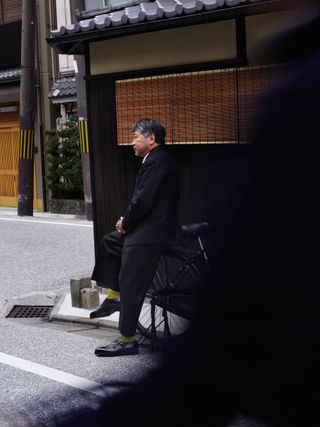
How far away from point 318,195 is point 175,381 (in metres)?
0.54

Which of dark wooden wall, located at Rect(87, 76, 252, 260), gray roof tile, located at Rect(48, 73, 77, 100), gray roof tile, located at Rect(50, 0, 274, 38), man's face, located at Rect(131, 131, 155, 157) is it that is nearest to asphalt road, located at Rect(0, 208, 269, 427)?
dark wooden wall, located at Rect(87, 76, 252, 260)

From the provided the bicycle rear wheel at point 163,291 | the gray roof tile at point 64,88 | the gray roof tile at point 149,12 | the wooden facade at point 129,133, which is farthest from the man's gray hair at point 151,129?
the gray roof tile at point 64,88

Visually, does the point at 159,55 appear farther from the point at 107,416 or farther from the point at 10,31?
the point at 10,31

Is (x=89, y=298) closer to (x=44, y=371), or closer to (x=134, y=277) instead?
(x=134, y=277)

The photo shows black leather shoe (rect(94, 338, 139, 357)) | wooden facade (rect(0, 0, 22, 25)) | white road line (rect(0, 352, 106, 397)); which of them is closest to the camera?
white road line (rect(0, 352, 106, 397))

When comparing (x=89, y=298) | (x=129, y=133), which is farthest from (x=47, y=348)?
(x=129, y=133)

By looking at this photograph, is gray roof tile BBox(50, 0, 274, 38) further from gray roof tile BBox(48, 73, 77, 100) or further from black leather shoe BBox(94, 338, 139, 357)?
gray roof tile BBox(48, 73, 77, 100)

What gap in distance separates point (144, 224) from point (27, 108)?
12471mm

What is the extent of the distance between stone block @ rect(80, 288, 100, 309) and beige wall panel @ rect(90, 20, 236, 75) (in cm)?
229

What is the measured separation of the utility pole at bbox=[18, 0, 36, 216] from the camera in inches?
679

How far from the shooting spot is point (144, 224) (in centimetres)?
583

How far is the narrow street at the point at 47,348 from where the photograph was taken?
273 centimetres

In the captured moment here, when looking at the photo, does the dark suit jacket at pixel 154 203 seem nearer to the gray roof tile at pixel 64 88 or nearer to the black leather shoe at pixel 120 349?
the black leather shoe at pixel 120 349

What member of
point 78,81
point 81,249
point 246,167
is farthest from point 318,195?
point 78,81
